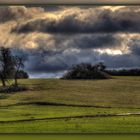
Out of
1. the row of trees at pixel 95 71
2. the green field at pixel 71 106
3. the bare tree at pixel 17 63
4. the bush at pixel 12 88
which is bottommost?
the green field at pixel 71 106

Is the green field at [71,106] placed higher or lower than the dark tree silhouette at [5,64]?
lower

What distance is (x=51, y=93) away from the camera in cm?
756

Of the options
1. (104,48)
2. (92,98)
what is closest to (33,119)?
(92,98)

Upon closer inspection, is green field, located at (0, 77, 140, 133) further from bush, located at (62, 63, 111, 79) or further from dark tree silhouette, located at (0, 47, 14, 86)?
dark tree silhouette, located at (0, 47, 14, 86)

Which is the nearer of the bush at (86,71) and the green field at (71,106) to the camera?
the green field at (71,106)

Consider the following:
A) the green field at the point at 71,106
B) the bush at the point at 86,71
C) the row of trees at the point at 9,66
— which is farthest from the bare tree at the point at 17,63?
the bush at the point at 86,71

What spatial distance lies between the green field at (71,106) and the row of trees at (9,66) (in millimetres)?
128

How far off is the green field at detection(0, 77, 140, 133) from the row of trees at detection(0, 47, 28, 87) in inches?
5.0

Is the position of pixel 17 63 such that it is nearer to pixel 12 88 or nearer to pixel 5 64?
pixel 5 64

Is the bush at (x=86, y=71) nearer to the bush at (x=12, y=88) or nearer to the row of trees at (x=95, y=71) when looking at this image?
the row of trees at (x=95, y=71)

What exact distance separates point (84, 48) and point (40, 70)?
0.63 metres

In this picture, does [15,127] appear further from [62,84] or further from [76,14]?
[76,14]

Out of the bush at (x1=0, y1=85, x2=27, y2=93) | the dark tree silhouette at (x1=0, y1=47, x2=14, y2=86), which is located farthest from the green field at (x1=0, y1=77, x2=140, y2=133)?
the dark tree silhouette at (x1=0, y1=47, x2=14, y2=86)

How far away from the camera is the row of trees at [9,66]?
7586 millimetres
